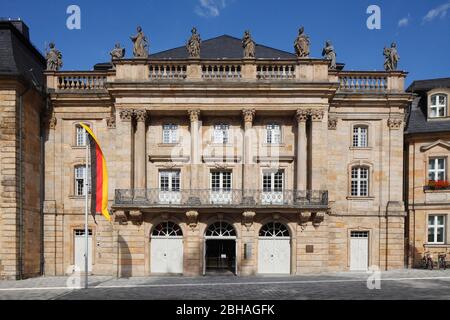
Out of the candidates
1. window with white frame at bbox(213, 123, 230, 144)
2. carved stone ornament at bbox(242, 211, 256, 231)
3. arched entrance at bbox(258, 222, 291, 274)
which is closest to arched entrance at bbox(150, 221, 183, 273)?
carved stone ornament at bbox(242, 211, 256, 231)

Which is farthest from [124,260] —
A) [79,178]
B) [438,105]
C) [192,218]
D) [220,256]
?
[438,105]

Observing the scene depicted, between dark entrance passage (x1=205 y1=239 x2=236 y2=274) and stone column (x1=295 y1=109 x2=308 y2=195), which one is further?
dark entrance passage (x1=205 y1=239 x2=236 y2=274)

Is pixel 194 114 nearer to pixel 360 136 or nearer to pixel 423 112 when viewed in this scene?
pixel 360 136

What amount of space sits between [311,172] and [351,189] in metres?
3.26

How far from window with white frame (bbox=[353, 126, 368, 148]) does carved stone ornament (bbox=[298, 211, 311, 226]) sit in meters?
5.53

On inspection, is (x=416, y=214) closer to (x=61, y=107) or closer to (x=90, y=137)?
(x=90, y=137)

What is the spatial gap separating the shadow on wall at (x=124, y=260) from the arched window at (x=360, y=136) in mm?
14284

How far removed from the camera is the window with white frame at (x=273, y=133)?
24.1 metres

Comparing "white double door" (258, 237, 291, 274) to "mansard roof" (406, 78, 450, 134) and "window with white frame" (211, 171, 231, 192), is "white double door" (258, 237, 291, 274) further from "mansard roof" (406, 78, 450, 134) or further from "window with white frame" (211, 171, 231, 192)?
"mansard roof" (406, 78, 450, 134)

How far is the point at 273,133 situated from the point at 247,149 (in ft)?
6.20

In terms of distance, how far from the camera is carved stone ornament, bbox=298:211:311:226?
72.8ft

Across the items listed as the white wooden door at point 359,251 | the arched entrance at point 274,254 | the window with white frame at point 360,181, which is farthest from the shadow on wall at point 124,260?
the window with white frame at point 360,181

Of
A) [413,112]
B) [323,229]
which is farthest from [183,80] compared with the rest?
[413,112]

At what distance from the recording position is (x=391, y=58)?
24625 mm
